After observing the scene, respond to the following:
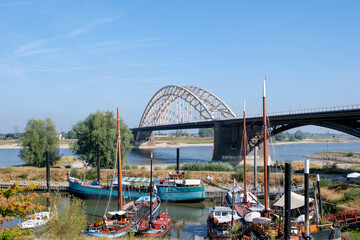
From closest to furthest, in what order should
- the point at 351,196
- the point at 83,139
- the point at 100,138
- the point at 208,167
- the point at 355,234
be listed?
1. the point at 355,234
2. the point at 351,196
3. the point at 208,167
4. the point at 100,138
5. the point at 83,139

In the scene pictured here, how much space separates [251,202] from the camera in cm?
2377

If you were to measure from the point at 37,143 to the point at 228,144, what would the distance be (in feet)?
102

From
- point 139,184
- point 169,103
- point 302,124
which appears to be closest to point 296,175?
point 302,124

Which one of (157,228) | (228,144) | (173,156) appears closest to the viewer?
Answer: (157,228)

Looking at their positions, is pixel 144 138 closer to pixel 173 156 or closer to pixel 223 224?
pixel 173 156

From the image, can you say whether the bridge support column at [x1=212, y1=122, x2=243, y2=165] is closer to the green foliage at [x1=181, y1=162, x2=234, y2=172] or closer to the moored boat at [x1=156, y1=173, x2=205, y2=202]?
the green foliage at [x1=181, y1=162, x2=234, y2=172]

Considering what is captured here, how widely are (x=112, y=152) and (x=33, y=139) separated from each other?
12003 millimetres

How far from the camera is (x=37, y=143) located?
153ft

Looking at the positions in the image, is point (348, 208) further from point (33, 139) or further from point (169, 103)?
point (169, 103)

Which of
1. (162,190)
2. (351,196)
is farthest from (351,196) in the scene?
(162,190)

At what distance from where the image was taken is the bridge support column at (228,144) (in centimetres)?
5784

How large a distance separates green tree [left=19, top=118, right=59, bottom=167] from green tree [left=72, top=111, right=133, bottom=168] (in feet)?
14.3

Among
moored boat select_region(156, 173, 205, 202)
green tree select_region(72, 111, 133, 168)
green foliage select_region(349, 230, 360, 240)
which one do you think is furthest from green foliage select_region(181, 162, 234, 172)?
green foliage select_region(349, 230, 360, 240)

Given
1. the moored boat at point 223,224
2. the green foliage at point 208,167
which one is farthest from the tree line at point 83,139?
the moored boat at point 223,224
